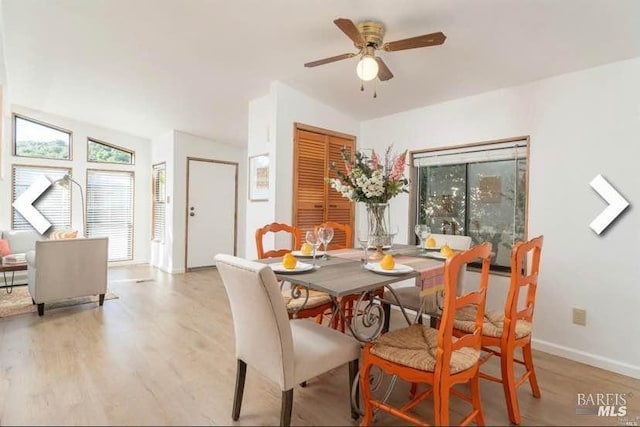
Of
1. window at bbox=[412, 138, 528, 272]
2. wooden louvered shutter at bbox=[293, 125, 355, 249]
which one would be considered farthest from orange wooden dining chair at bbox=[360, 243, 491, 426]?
wooden louvered shutter at bbox=[293, 125, 355, 249]

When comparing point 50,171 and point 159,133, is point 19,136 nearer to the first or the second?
point 50,171

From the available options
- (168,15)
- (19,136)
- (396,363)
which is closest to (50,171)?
(19,136)

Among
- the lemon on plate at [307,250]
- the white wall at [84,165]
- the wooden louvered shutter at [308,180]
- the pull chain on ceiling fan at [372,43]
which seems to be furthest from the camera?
the white wall at [84,165]

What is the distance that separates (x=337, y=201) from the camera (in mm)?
4223

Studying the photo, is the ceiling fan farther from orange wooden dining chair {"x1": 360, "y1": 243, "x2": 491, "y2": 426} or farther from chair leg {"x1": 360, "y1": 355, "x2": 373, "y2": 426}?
chair leg {"x1": 360, "y1": 355, "x2": 373, "y2": 426}

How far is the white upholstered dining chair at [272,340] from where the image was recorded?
1.54 metres

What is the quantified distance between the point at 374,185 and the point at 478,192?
68.6 inches

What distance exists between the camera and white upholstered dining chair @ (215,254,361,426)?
5.06 feet

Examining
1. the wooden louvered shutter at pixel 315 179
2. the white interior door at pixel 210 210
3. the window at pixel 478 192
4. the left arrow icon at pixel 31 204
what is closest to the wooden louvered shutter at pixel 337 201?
the wooden louvered shutter at pixel 315 179

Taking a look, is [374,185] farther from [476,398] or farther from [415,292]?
[476,398]

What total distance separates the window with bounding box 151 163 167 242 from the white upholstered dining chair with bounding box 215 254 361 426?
469 cm

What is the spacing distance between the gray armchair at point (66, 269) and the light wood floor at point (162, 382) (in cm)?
27

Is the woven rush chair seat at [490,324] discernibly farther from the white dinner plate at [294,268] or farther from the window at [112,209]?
the window at [112,209]

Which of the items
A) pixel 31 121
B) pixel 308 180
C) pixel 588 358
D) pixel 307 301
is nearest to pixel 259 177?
pixel 308 180
